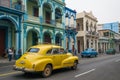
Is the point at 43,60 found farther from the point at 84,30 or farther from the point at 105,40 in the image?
the point at 105,40

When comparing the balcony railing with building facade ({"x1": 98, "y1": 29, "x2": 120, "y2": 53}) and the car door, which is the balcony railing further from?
building facade ({"x1": 98, "y1": 29, "x2": 120, "y2": 53})

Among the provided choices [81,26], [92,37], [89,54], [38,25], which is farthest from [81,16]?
[38,25]

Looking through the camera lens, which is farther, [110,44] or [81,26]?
[110,44]

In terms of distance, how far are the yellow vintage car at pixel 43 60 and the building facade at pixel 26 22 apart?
1157 cm

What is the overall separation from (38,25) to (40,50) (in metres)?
16.6

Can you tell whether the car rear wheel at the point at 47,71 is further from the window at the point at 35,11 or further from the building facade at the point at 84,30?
the building facade at the point at 84,30

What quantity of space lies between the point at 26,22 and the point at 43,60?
15227mm

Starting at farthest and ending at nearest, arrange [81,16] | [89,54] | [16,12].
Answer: [81,16] < [89,54] < [16,12]

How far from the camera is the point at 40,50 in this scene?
37.6 ft

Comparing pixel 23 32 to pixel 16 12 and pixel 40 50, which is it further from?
pixel 40 50

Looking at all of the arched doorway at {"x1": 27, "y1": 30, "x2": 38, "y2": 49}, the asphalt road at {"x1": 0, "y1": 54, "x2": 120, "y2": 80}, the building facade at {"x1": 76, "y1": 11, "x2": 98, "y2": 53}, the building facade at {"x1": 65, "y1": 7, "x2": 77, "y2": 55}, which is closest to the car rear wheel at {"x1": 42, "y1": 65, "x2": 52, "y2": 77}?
the asphalt road at {"x1": 0, "y1": 54, "x2": 120, "y2": 80}

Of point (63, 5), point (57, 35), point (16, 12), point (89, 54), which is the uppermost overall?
point (63, 5)

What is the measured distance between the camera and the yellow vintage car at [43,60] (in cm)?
1045

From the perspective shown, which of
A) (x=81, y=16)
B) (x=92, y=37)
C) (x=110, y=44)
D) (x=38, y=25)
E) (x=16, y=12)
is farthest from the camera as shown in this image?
(x=110, y=44)
